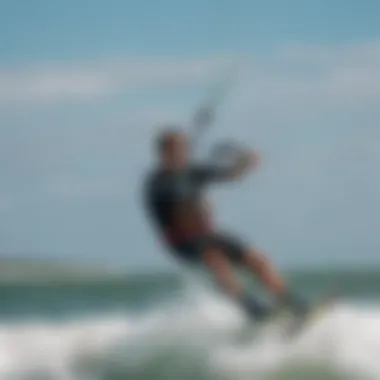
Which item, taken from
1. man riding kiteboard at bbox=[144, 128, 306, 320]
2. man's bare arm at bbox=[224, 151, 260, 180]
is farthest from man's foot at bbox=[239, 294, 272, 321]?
man's bare arm at bbox=[224, 151, 260, 180]

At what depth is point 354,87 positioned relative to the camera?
1759 millimetres

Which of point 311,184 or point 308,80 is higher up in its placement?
point 308,80

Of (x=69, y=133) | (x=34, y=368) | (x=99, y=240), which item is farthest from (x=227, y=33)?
(x=34, y=368)

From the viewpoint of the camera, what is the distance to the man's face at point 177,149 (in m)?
1.74

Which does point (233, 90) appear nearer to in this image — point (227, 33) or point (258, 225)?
point (227, 33)

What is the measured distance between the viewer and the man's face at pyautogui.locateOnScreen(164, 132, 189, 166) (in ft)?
5.71

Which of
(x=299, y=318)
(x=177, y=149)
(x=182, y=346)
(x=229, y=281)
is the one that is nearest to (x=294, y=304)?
(x=299, y=318)

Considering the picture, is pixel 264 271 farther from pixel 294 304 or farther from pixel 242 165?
pixel 242 165

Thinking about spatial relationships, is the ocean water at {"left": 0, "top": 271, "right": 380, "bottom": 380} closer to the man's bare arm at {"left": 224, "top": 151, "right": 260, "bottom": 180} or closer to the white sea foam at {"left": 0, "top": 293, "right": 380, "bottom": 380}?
the white sea foam at {"left": 0, "top": 293, "right": 380, "bottom": 380}

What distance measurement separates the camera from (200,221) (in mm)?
1756

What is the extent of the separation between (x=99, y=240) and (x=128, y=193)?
118 mm

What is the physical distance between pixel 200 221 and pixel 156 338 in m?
0.27

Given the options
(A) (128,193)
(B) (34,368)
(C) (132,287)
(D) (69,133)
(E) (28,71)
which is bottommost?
(B) (34,368)

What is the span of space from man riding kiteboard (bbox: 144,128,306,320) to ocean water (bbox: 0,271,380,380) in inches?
1.8
